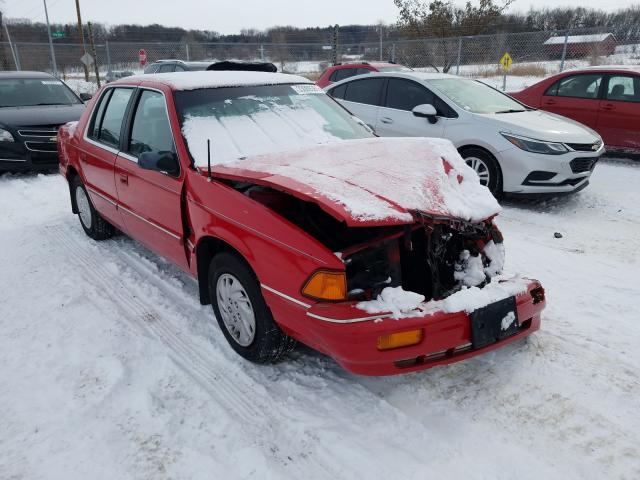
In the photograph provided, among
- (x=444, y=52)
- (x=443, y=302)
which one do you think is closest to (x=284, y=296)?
(x=443, y=302)

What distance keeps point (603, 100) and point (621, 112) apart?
1.16 ft

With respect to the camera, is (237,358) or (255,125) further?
(255,125)

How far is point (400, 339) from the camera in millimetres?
2400

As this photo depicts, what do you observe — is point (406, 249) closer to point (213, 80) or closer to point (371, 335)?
point (371, 335)

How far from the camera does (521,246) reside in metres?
4.75

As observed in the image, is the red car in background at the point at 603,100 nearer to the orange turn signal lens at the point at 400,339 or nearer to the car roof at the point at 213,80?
the car roof at the point at 213,80

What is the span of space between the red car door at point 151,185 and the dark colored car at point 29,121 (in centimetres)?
470

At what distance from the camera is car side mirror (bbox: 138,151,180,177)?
323cm

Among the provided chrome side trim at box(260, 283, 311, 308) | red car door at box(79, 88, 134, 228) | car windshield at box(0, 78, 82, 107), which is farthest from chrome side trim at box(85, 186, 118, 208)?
car windshield at box(0, 78, 82, 107)

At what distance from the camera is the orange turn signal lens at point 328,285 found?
2416mm

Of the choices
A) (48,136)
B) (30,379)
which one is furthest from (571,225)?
(48,136)

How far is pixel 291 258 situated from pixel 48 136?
7.10 meters

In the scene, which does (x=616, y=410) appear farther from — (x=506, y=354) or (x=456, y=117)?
(x=456, y=117)

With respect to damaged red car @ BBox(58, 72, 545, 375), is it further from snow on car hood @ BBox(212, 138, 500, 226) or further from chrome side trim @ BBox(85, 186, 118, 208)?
chrome side trim @ BBox(85, 186, 118, 208)
